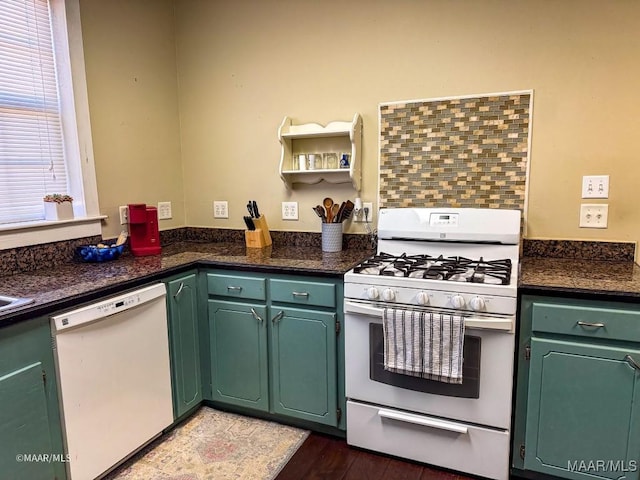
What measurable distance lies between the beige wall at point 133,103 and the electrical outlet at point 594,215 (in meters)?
2.42

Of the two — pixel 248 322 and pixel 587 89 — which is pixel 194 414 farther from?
pixel 587 89

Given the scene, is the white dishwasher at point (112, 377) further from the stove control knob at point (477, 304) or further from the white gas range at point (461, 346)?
the stove control knob at point (477, 304)

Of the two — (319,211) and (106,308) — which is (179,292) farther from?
(319,211)

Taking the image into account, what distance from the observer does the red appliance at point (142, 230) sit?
2416 millimetres

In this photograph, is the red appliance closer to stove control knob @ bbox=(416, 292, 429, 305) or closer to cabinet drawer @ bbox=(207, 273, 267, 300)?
cabinet drawer @ bbox=(207, 273, 267, 300)

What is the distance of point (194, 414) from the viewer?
7.73ft

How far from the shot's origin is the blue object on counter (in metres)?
2.21

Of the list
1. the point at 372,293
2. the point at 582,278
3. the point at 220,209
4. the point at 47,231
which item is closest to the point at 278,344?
the point at 372,293

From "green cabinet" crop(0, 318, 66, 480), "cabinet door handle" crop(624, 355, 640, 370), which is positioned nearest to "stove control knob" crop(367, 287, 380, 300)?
"cabinet door handle" crop(624, 355, 640, 370)

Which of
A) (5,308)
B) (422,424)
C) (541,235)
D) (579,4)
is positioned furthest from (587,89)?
(5,308)

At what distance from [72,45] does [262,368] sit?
1945 mm

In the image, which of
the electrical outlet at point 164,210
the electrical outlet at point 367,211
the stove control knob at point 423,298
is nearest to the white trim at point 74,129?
the electrical outlet at point 164,210

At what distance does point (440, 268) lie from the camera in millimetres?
1911

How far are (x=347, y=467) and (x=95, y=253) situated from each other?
1.63 meters
